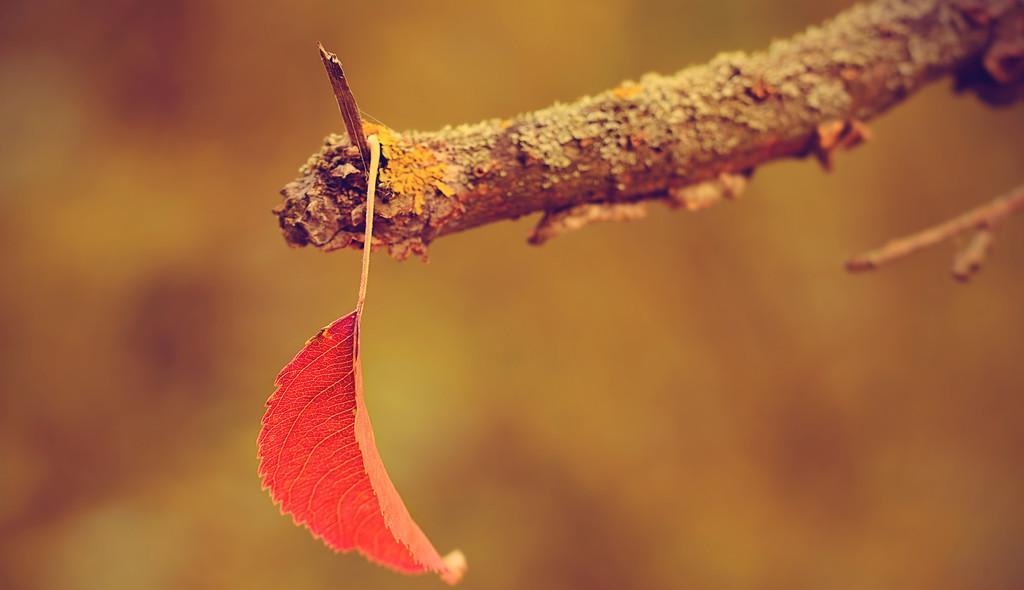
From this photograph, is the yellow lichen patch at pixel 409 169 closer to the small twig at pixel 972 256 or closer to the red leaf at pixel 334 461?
the red leaf at pixel 334 461

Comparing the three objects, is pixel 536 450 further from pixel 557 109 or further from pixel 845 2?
pixel 845 2

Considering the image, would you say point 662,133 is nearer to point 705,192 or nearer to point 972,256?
point 705,192

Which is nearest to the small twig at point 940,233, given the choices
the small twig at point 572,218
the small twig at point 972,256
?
the small twig at point 972,256

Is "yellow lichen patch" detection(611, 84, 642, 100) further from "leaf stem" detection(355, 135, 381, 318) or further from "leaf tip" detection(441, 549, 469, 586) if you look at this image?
"leaf tip" detection(441, 549, 469, 586)

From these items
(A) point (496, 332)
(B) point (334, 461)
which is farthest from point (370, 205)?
(A) point (496, 332)

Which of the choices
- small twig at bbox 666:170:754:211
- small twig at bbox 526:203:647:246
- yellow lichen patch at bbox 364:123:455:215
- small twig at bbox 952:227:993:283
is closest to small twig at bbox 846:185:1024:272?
small twig at bbox 952:227:993:283
